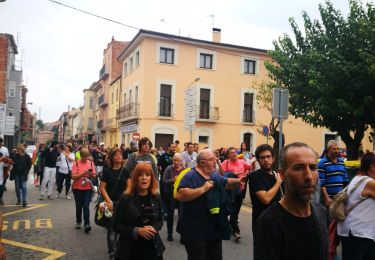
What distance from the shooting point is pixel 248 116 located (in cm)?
3186

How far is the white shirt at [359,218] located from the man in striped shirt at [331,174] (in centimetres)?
150

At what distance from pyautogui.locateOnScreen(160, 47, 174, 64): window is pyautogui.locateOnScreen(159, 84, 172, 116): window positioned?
188cm

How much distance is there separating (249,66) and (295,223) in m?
30.9

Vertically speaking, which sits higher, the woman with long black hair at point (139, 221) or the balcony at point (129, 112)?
the balcony at point (129, 112)

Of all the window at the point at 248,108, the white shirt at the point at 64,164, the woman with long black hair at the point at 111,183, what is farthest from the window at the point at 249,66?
the woman with long black hair at the point at 111,183

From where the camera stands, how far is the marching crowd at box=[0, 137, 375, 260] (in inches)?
78.4

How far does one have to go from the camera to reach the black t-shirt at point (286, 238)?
76.4 inches

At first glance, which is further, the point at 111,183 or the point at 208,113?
the point at 208,113

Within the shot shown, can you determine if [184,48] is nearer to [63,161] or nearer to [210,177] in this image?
[63,161]

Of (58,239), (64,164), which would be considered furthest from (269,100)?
(58,239)

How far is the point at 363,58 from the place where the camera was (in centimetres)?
1245

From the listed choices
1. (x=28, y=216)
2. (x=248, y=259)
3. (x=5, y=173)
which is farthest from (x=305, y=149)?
(x=5, y=173)

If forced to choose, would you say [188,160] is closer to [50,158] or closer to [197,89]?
[50,158]

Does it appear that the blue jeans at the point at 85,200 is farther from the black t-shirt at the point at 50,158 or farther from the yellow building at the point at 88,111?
the yellow building at the point at 88,111
